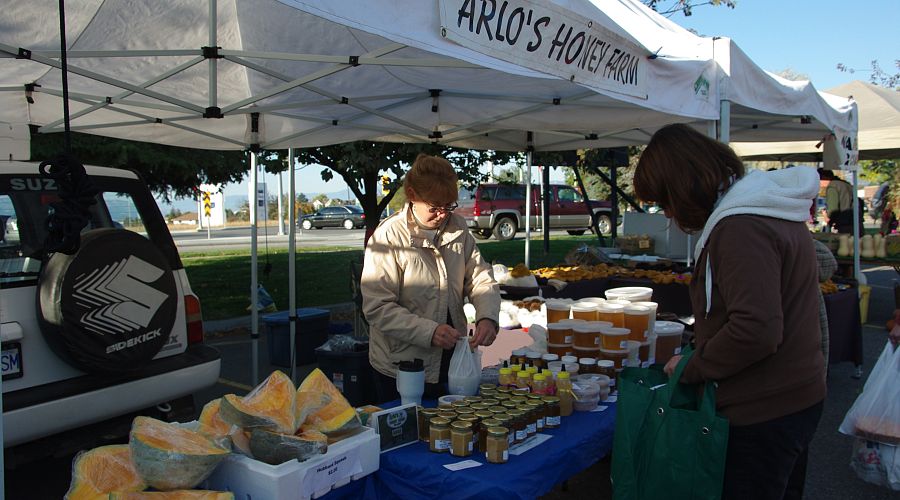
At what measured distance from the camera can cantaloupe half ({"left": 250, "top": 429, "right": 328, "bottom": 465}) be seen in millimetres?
1710

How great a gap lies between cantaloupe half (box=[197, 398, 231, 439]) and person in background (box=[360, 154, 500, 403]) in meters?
0.88

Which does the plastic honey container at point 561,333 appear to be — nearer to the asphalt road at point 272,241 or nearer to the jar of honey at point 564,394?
the jar of honey at point 564,394

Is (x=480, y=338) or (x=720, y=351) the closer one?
(x=720, y=351)

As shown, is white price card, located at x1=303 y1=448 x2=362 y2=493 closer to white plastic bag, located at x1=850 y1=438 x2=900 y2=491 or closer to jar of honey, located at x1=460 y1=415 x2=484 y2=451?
jar of honey, located at x1=460 y1=415 x2=484 y2=451

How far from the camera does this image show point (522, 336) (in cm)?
445

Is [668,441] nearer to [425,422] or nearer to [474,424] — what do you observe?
[474,424]

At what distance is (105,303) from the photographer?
2.93 m

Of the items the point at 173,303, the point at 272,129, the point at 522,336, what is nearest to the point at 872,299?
the point at 522,336

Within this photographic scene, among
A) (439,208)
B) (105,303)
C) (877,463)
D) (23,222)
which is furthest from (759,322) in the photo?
(23,222)

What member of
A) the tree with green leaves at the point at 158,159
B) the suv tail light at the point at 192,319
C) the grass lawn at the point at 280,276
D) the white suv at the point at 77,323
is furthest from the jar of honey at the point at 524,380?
the tree with green leaves at the point at 158,159

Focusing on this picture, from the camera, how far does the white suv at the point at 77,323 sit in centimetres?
284

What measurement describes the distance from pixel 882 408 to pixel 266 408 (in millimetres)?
3377

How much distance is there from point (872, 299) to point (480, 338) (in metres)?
10.5

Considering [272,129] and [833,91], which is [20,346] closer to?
[272,129]
